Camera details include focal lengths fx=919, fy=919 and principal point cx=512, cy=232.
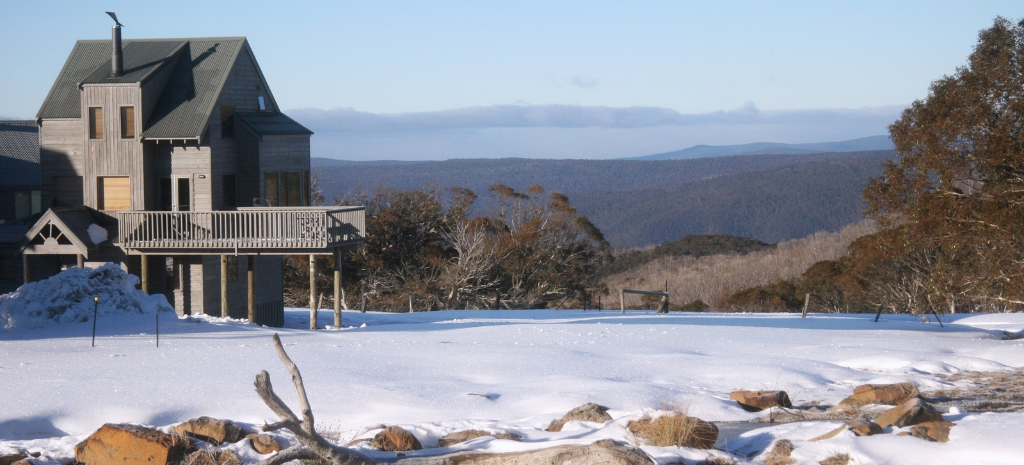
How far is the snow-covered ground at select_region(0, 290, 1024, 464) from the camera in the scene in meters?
9.80

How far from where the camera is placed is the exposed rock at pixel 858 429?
369 inches

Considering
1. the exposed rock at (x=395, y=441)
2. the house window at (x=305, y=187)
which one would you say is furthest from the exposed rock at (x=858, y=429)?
the house window at (x=305, y=187)

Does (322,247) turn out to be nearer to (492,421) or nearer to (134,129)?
(134,129)

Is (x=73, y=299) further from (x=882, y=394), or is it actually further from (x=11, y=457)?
(x=882, y=394)

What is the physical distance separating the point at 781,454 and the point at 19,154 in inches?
1175

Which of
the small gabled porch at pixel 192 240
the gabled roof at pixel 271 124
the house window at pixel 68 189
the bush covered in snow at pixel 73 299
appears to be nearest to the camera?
the bush covered in snow at pixel 73 299

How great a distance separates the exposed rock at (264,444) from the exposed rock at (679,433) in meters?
3.79

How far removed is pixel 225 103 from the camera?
25.9m

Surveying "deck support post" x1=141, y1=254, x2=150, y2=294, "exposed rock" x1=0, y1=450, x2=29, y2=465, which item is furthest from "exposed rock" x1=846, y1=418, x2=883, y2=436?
"deck support post" x1=141, y1=254, x2=150, y2=294

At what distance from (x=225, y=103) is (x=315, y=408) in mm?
16945

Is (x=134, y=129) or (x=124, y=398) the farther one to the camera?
(x=134, y=129)

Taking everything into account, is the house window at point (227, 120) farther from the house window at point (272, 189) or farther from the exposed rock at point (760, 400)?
the exposed rock at point (760, 400)

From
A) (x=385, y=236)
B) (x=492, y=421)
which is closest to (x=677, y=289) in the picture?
(x=385, y=236)

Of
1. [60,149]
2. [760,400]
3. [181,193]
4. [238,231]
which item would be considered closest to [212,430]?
[760,400]
